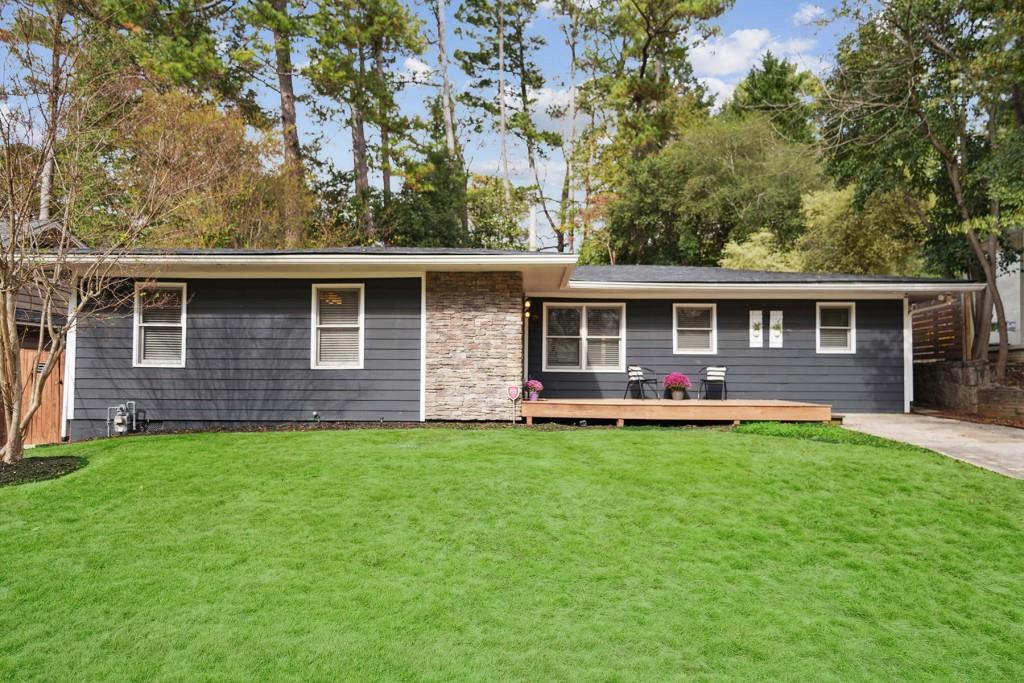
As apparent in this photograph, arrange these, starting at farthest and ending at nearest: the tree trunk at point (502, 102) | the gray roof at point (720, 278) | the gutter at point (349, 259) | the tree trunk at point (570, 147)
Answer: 1. the tree trunk at point (502, 102)
2. the tree trunk at point (570, 147)
3. the gray roof at point (720, 278)
4. the gutter at point (349, 259)

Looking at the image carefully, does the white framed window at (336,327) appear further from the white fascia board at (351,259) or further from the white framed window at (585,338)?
the white framed window at (585,338)

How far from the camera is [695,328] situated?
12.0 metres

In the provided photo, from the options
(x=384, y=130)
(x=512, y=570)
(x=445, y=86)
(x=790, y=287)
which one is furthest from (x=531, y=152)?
(x=512, y=570)

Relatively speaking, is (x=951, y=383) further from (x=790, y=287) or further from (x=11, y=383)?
(x=11, y=383)

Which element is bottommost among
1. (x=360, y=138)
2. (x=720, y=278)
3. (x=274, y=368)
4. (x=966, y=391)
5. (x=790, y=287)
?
(x=966, y=391)

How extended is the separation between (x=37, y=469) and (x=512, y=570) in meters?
5.09

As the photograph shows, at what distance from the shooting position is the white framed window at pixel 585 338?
12.0 metres

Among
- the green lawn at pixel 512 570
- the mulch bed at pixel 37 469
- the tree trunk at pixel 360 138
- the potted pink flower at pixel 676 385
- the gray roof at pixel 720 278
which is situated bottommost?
the green lawn at pixel 512 570

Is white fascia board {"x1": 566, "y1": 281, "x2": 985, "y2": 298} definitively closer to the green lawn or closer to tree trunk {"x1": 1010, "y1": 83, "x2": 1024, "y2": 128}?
tree trunk {"x1": 1010, "y1": 83, "x2": 1024, "y2": 128}

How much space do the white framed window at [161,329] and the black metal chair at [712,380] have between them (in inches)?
348

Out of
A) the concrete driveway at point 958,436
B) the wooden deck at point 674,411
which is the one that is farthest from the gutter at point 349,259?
the concrete driveway at point 958,436

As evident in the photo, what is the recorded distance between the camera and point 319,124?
915 inches

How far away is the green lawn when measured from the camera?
3.20m

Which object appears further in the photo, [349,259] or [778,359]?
[778,359]
